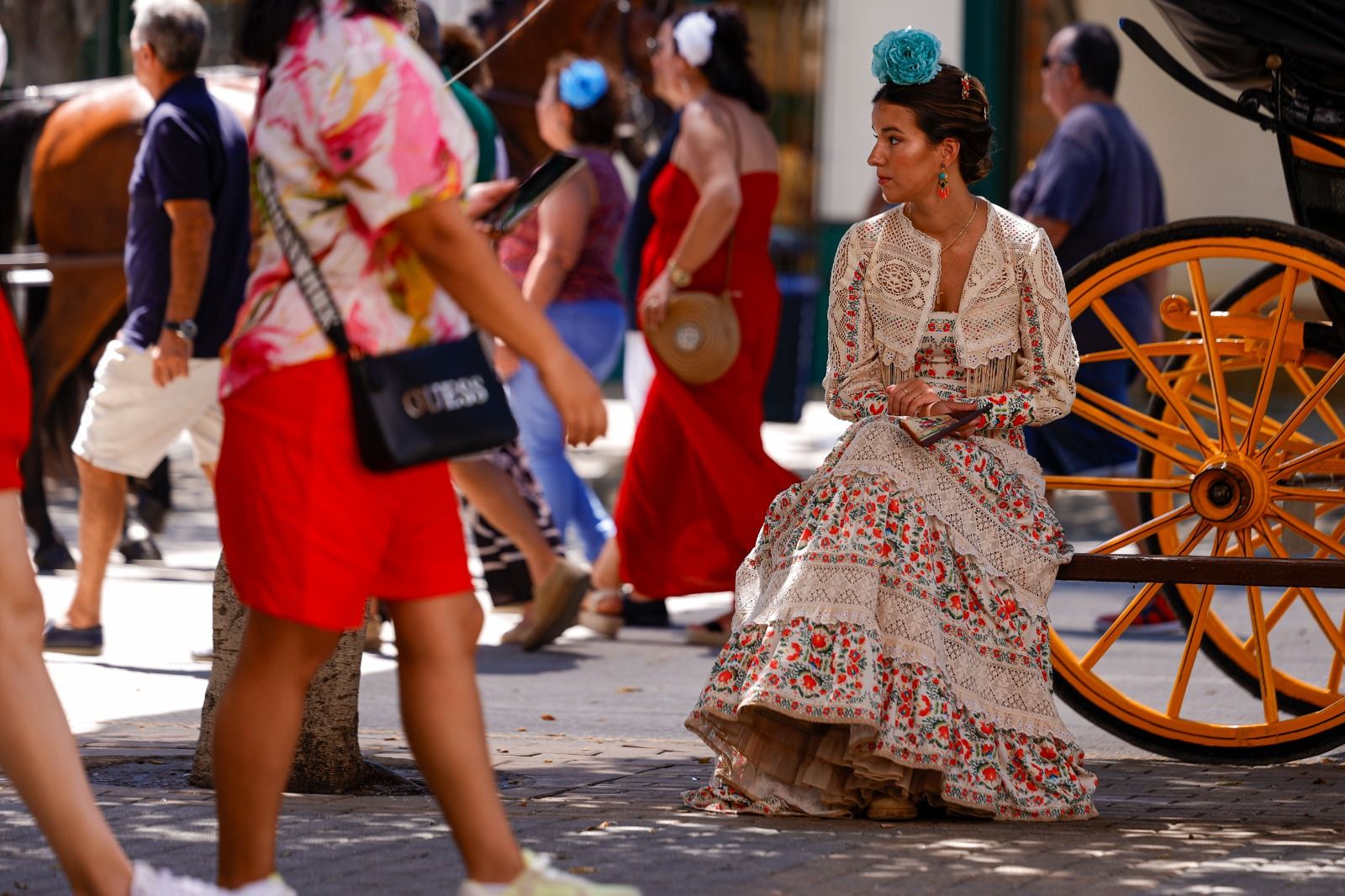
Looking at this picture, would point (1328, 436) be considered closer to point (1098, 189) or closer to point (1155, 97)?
point (1098, 189)

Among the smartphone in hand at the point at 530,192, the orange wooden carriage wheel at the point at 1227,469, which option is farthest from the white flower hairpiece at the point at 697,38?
the smartphone in hand at the point at 530,192

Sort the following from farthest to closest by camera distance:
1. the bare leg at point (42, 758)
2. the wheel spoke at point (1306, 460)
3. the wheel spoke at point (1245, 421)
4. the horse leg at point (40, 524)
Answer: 1. the horse leg at point (40, 524)
2. the wheel spoke at point (1245, 421)
3. the wheel spoke at point (1306, 460)
4. the bare leg at point (42, 758)

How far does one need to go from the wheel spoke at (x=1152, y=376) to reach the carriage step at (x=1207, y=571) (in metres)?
0.42

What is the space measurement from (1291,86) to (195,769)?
9.62 feet

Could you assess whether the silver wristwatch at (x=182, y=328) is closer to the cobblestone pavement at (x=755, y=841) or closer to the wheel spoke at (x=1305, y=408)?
the cobblestone pavement at (x=755, y=841)

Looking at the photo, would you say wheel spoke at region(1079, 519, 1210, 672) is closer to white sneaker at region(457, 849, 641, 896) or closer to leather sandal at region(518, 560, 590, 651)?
white sneaker at region(457, 849, 641, 896)

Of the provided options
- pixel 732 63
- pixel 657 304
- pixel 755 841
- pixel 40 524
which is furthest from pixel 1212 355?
pixel 40 524

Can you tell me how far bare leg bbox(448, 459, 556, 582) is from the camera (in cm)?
730

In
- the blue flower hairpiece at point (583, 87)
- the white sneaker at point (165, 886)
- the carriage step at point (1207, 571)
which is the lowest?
the white sneaker at point (165, 886)

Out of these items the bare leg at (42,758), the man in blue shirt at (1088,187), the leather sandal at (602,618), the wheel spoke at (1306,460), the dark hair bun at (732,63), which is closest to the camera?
the bare leg at (42,758)

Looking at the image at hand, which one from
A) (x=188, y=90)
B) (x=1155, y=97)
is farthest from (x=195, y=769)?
(x=1155, y=97)

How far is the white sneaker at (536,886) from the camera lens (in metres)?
3.29

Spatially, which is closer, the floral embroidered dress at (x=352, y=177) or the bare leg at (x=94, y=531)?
the floral embroidered dress at (x=352, y=177)

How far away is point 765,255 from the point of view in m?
7.91
